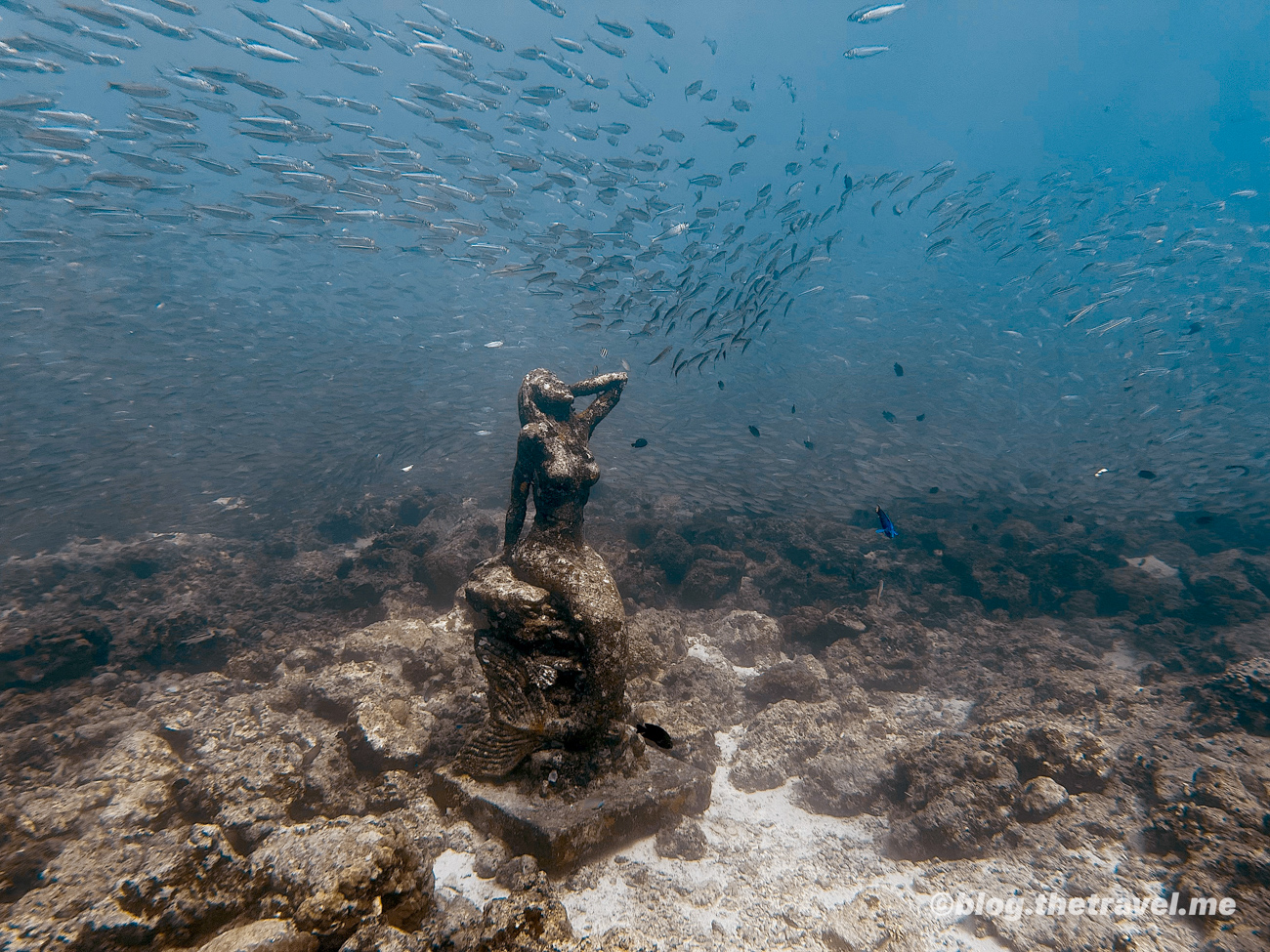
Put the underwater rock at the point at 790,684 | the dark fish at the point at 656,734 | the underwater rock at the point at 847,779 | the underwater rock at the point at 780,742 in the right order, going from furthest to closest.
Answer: the underwater rock at the point at 790,684 < the underwater rock at the point at 780,742 < the underwater rock at the point at 847,779 < the dark fish at the point at 656,734

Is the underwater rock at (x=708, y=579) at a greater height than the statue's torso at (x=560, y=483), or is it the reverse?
the statue's torso at (x=560, y=483)

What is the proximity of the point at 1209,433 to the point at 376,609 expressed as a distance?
2406 centimetres

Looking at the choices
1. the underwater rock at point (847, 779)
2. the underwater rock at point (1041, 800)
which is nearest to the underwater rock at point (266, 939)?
the underwater rock at point (847, 779)

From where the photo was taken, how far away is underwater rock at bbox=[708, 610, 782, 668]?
7.73 m

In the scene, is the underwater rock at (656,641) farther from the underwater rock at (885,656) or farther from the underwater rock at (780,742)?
the underwater rock at (885,656)

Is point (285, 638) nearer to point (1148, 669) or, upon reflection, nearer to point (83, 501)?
point (83, 501)

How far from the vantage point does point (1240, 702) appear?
17.0 feet

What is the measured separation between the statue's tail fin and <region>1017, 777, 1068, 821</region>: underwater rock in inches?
167

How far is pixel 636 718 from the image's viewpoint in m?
4.95

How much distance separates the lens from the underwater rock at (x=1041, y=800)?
4.23 metres

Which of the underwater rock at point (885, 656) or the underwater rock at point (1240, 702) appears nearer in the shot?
the underwater rock at point (1240, 702)

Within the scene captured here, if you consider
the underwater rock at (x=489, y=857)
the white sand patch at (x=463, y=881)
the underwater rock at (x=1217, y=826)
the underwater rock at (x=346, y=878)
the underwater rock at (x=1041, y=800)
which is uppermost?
the underwater rock at (x=1217, y=826)

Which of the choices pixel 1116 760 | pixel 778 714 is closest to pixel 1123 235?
pixel 1116 760

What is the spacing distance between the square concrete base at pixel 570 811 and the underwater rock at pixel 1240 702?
5725 millimetres
